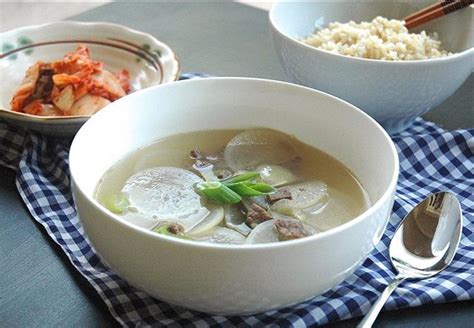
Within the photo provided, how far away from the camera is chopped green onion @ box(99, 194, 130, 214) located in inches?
33.3

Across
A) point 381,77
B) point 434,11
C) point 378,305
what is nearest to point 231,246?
point 378,305

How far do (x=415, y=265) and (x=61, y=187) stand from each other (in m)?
0.55

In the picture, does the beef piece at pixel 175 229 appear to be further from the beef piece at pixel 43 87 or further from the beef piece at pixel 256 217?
the beef piece at pixel 43 87

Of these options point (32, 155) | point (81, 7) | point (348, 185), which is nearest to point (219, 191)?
point (348, 185)

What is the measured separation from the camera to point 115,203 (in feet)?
2.82

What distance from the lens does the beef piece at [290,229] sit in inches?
31.2

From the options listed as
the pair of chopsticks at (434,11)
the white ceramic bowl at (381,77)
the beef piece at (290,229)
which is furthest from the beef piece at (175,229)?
the pair of chopsticks at (434,11)

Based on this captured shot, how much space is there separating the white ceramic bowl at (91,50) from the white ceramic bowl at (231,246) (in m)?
0.30

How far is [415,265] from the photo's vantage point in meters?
0.90

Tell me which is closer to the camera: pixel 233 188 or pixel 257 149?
pixel 233 188

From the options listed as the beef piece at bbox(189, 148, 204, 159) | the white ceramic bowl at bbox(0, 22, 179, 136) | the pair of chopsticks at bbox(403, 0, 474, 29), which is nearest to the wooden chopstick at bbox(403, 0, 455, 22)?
the pair of chopsticks at bbox(403, 0, 474, 29)

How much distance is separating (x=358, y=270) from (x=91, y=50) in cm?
82

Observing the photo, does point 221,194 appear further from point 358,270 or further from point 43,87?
point 43,87

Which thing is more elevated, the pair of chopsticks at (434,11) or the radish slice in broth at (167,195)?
the pair of chopsticks at (434,11)
